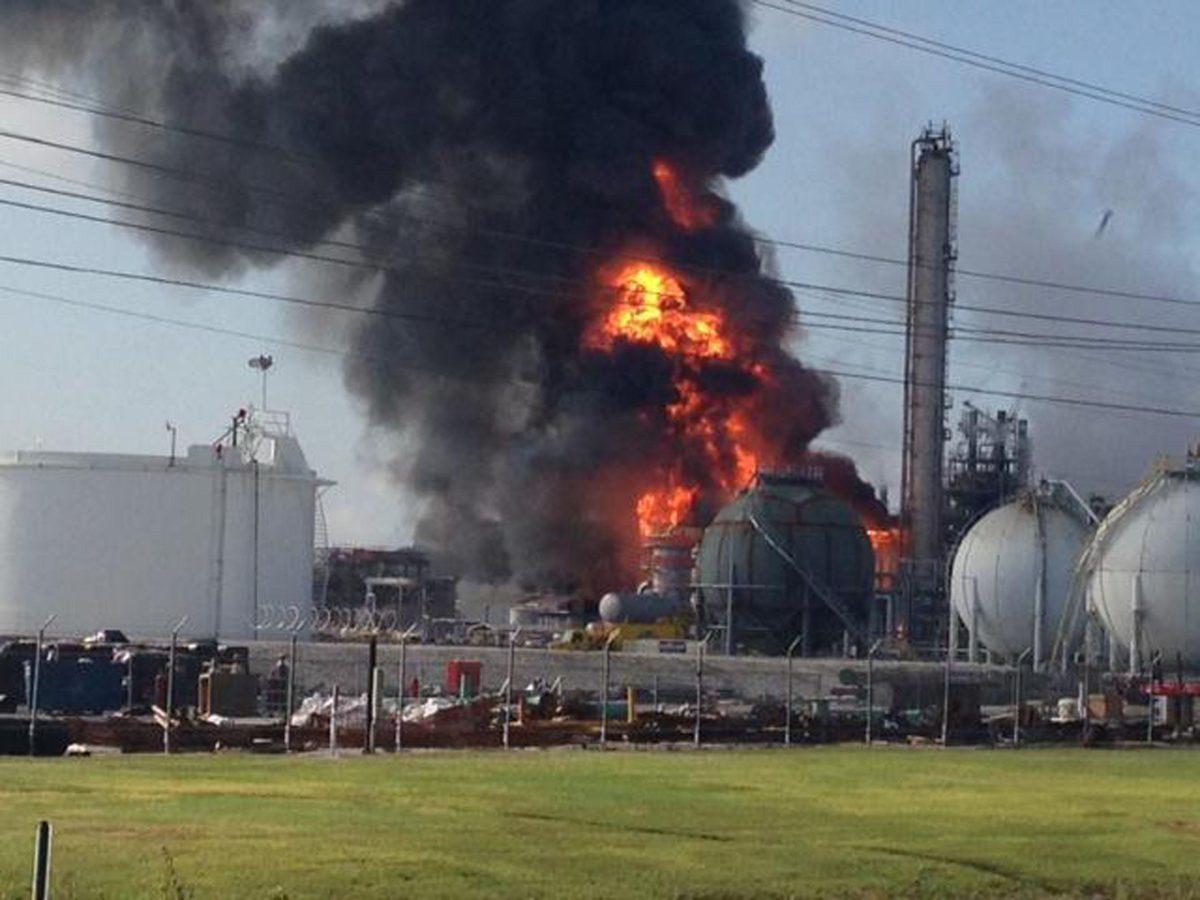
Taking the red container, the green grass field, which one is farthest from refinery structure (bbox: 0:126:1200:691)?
the green grass field

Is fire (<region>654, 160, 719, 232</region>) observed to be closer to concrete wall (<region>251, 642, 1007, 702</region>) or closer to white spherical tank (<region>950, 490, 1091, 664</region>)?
white spherical tank (<region>950, 490, 1091, 664</region>)

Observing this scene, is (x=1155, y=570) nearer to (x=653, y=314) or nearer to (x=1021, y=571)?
(x=1021, y=571)

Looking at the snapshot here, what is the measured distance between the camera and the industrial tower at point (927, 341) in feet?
370

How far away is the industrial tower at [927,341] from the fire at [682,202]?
1037 centimetres

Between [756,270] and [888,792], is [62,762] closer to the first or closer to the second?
[888,792]

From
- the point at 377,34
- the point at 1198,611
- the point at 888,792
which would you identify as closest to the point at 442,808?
the point at 888,792

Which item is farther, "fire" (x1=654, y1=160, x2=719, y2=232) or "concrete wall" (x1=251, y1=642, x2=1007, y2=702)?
"fire" (x1=654, y1=160, x2=719, y2=232)

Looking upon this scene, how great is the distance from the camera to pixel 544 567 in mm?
112375

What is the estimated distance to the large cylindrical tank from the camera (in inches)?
2783

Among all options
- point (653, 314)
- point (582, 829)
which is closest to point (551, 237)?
point (653, 314)

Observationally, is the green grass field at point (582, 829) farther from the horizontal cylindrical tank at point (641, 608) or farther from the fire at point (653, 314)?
the fire at point (653, 314)

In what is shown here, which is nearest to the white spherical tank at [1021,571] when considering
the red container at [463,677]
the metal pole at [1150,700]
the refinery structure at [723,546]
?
the refinery structure at [723,546]

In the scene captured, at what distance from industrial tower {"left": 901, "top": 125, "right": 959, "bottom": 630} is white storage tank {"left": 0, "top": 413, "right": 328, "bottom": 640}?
1473 inches

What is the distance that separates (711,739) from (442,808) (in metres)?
21.8
